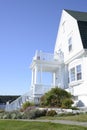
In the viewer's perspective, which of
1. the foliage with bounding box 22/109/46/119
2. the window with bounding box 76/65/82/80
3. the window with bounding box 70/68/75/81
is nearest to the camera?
the foliage with bounding box 22/109/46/119

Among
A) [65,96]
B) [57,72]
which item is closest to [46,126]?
[65,96]

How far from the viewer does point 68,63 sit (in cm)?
2720

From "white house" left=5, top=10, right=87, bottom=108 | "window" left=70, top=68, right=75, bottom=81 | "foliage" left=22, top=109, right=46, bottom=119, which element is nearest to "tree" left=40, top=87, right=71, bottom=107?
"white house" left=5, top=10, right=87, bottom=108

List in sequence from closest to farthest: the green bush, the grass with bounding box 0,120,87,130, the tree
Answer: the grass with bounding box 0,120,87,130 → the green bush → the tree

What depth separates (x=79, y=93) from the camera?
23.1 metres

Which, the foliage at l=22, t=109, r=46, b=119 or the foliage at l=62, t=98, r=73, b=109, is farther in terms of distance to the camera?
the foliage at l=62, t=98, r=73, b=109

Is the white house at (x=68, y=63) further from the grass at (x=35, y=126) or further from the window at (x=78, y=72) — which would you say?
the grass at (x=35, y=126)

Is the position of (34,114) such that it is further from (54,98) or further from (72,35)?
(72,35)

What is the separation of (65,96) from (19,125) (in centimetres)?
937

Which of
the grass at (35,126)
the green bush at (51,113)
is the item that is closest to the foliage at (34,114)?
the green bush at (51,113)

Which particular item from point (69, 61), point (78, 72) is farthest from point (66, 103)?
point (69, 61)

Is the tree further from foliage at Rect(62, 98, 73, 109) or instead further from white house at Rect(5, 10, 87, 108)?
white house at Rect(5, 10, 87, 108)

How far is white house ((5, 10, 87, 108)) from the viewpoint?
78.1 feet

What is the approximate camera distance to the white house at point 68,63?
23.8 meters
